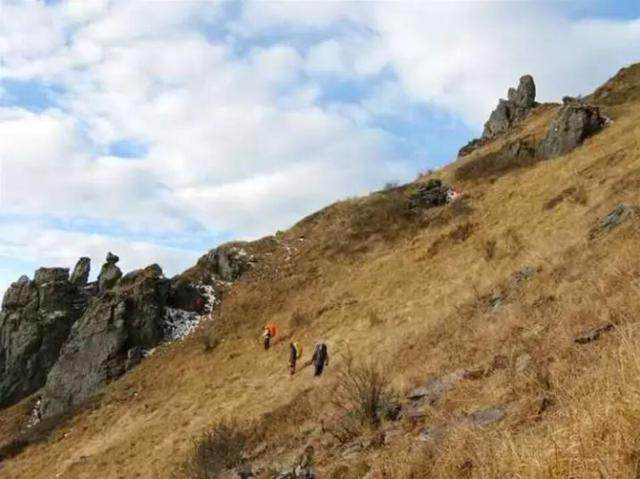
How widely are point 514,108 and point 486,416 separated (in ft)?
174

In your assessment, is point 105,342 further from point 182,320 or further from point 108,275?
point 108,275

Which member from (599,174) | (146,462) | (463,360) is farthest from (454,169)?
(463,360)

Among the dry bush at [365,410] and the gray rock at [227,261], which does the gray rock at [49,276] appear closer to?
the gray rock at [227,261]

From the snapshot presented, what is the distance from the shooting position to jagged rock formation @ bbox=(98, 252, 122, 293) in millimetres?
39406

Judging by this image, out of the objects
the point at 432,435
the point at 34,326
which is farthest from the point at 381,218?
the point at 432,435

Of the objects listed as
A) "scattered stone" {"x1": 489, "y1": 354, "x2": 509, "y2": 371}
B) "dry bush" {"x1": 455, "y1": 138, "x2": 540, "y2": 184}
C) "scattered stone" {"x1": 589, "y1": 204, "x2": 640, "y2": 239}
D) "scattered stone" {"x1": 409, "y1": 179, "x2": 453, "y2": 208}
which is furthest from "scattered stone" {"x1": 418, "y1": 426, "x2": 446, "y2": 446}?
"dry bush" {"x1": 455, "y1": 138, "x2": 540, "y2": 184}

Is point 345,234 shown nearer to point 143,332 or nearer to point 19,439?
point 143,332

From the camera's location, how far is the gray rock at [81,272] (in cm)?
4038

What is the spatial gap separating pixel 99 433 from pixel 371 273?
14634 millimetres

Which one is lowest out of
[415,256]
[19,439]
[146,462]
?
[146,462]

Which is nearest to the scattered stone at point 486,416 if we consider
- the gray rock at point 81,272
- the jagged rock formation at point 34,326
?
the jagged rock formation at point 34,326

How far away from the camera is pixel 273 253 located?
1625 inches

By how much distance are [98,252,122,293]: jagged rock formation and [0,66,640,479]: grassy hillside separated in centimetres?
767

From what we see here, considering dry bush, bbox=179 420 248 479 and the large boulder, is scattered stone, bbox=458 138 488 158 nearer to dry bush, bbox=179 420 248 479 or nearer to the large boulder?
the large boulder
